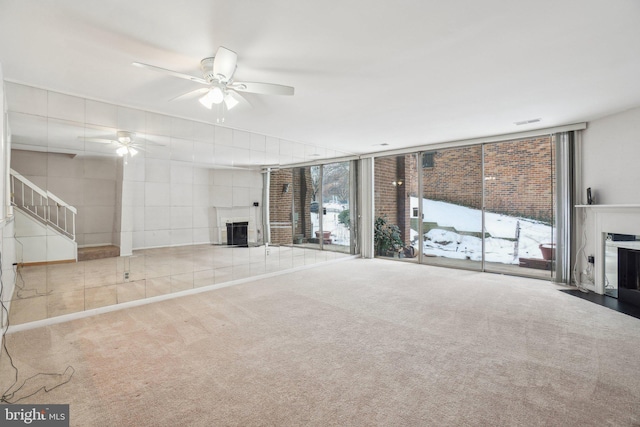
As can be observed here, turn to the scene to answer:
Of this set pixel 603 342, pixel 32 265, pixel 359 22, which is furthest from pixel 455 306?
pixel 32 265

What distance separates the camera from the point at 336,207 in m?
7.42

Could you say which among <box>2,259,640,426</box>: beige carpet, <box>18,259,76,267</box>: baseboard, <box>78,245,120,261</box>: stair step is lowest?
<box>2,259,640,426</box>: beige carpet

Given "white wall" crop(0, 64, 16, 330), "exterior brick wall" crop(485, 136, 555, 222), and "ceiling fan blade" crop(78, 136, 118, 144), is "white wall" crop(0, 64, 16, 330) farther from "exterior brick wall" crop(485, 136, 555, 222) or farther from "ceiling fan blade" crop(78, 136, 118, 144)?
"exterior brick wall" crop(485, 136, 555, 222)

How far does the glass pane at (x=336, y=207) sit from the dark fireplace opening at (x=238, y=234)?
2.59 m

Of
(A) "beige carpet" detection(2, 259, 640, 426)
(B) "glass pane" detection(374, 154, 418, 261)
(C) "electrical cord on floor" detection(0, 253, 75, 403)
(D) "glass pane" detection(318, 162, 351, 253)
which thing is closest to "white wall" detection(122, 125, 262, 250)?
(A) "beige carpet" detection(2, 259, 640, 426)

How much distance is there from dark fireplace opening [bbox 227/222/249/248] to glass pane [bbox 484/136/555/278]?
466 centimetres

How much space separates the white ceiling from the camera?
6.63 feet

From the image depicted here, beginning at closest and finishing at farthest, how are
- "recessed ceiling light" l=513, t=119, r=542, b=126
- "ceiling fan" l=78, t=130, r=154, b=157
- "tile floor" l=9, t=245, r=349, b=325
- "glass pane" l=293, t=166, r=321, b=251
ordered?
"tile floor" l=9, t=245, r=349, b=325, "ceiling fan" l=78, t=130, r=154, b=157, "recessed ceiling light" l=513, t=119, r=542, b=126, "glass pane" l=293, t=166, r=321, b=251

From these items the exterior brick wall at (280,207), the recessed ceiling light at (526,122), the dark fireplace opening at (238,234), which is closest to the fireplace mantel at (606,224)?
the recessed ceiling light at (526,122)

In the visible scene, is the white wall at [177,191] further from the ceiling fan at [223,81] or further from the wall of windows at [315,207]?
the ceiling fan at [223,81]

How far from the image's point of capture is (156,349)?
105 inches

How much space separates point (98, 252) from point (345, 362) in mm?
3291

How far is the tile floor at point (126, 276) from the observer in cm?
322

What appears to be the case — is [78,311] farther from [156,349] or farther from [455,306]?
[455,306]
